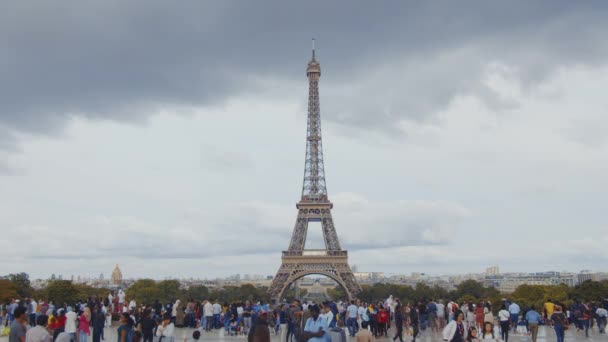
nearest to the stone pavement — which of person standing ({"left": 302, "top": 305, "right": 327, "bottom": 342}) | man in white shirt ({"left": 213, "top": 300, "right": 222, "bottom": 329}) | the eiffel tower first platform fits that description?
man in white shirt ({"left": 213, "top": 300, "right": 222, "bottom": 329})

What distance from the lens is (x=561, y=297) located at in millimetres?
77500

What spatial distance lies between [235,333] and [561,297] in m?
66.0

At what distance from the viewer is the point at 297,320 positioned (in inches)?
624

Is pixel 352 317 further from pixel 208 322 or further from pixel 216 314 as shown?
pixel 216 314

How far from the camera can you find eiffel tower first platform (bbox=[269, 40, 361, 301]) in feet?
217

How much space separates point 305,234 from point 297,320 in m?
53.1

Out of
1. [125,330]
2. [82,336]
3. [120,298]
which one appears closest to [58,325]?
[82,336]

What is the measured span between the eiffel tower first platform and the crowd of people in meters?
37.6

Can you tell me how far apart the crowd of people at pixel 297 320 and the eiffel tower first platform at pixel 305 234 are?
37631mm

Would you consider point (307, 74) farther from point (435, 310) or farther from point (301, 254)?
point (435, 310)

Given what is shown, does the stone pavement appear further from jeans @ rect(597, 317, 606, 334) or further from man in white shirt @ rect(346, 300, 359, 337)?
man in white shirt @ rect(346, 300, 359, 337)

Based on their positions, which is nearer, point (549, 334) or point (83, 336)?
point (83, 336)

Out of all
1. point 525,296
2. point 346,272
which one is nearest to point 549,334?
point 346,272

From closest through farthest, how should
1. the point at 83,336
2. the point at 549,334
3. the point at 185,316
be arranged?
the point at 83,336 < the point at 549,334 < the point at 185,316
